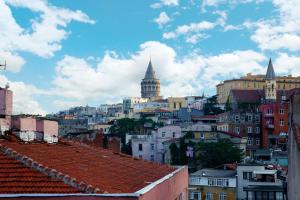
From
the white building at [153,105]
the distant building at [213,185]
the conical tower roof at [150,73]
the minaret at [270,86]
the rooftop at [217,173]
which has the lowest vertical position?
the distant building at [213,185]

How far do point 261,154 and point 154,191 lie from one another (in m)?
54.9

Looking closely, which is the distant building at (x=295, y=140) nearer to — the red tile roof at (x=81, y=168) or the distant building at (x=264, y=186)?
the red tile roof at (x=81, y=168)

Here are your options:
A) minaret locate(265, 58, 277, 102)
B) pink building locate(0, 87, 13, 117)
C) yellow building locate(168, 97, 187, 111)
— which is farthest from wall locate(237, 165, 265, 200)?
yellow building locate(168, 97, 187, 111)

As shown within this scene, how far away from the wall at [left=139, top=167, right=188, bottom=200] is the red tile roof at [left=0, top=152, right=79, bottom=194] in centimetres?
155

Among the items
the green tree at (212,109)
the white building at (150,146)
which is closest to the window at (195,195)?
the white building at (150,146)

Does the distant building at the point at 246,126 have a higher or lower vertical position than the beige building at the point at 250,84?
lower

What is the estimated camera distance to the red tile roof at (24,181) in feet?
30.6

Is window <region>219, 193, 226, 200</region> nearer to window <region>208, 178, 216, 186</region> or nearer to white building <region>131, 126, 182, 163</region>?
window <region>208, 178, 216, 186</region>

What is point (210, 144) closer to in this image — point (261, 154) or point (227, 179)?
point (261, 154)

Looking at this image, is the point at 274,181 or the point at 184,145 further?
the point at 184,145

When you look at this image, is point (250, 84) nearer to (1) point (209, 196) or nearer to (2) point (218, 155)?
(2) point (218, 155)

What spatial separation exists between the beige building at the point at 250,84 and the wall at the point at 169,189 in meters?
123

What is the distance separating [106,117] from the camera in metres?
160

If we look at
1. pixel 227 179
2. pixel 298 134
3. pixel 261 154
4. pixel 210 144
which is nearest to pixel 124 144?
pixel 210 144
